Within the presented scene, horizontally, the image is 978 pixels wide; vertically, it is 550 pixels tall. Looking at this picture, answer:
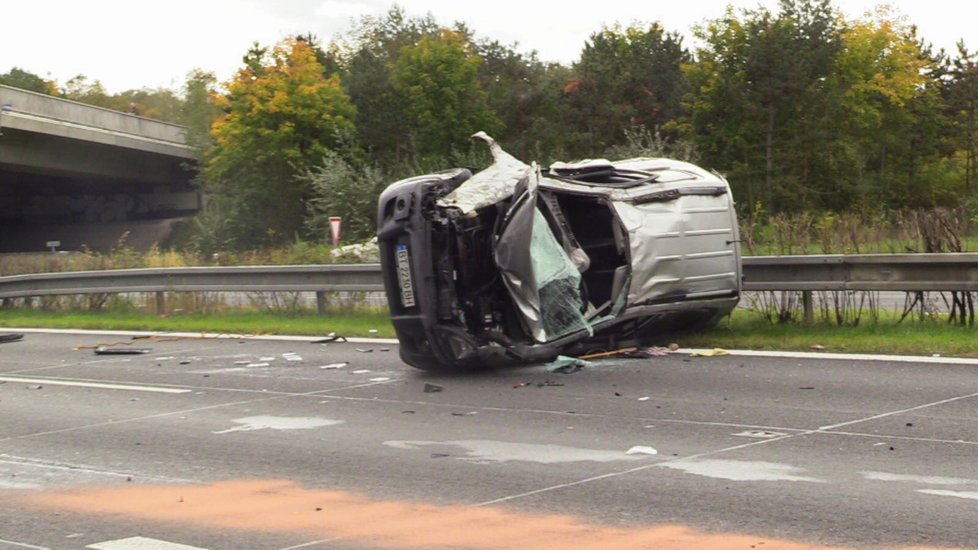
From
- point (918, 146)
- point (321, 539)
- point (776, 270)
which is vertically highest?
point (918, 146)

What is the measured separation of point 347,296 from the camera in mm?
17125

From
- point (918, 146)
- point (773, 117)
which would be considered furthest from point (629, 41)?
point (773, 117)

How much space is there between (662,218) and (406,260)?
2416mm

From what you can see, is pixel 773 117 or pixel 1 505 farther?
pixel 773 117

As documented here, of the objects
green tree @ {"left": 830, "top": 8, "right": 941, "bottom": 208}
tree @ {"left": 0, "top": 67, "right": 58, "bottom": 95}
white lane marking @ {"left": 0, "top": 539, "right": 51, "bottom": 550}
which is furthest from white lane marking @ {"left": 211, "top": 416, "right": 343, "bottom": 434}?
tree @ {"left": 0, "top": 67, "right": 58, "bottom": 95}

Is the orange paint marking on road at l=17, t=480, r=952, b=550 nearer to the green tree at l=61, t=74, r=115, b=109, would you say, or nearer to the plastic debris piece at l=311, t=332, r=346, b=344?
the plastic debris piece at l=311, t=332, r=346, b=344

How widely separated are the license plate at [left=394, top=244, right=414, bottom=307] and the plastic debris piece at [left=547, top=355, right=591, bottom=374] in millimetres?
1413

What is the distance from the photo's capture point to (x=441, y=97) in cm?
5222

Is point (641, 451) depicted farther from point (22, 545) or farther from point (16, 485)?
point (16, 485)

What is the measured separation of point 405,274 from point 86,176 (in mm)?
43935

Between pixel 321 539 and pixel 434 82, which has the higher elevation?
pixel 434 82

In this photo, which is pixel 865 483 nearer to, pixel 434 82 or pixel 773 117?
pixel 773 117

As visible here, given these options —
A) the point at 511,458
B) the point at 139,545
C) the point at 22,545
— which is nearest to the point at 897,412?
the point at 511,458

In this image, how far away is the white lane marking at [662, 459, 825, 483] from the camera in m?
6.42
